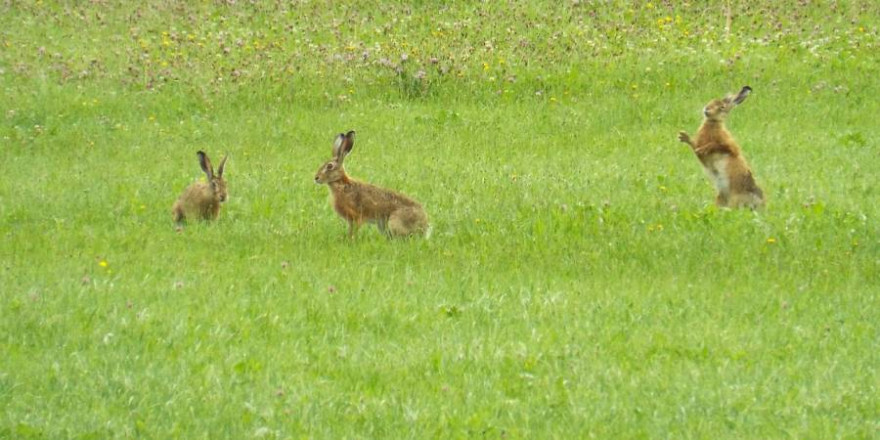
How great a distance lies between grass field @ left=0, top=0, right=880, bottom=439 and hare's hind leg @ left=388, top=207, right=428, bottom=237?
0.14 metres

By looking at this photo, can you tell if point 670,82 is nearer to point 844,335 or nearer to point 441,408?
point 844,335

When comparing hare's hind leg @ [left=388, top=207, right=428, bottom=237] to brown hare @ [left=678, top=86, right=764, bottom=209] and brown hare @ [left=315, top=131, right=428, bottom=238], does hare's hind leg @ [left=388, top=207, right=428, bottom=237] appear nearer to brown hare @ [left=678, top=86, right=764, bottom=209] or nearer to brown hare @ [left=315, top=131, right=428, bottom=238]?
brown hare @ [left=315, top=131, right=428, bottom=238]

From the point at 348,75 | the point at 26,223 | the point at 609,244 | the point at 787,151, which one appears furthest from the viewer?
the point at 348,75

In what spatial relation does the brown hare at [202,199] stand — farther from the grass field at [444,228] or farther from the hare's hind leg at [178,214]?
the grass field at [444,228]

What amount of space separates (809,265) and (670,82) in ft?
33.8

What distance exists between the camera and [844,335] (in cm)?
944

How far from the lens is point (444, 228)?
13320mm

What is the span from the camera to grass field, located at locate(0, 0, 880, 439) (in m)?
8.08

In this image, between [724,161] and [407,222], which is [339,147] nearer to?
[407,222]

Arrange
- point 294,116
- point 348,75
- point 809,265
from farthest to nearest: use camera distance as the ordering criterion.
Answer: point 348,75 → point 294,116 → point 809,265

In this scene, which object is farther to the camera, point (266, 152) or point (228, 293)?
point (266, 152)

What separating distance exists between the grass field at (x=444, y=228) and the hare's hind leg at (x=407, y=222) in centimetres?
14

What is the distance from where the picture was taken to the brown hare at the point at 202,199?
13844 millimetres

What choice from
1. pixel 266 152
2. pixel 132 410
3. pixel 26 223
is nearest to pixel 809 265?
pixel 132 410
